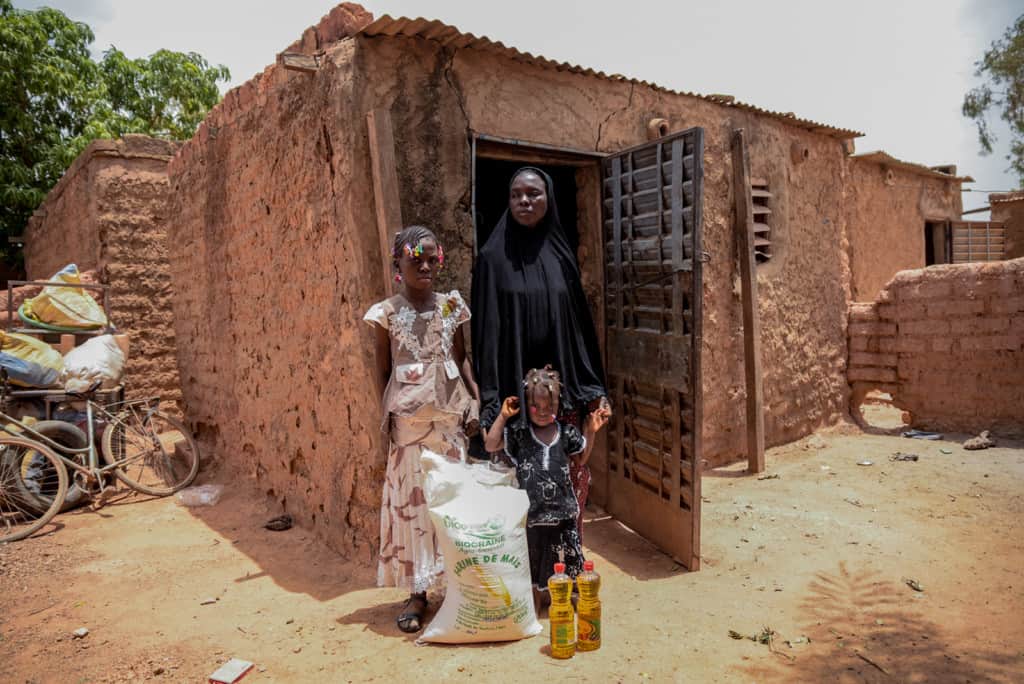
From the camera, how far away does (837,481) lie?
5.46 meters

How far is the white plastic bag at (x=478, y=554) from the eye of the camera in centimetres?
285

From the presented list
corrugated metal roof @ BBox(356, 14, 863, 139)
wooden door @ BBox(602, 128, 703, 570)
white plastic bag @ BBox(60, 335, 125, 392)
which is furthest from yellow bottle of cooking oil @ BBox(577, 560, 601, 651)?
white plastic bag @ BBox(60, 335, 125, 392)

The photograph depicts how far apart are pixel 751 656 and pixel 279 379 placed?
11.1ft

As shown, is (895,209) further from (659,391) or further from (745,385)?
(659,391)

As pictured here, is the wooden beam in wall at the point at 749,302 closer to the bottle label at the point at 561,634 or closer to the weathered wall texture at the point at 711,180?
the weathered wall texture at the point at 711,180

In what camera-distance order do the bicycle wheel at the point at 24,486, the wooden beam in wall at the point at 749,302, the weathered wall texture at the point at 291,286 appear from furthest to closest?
1. the wooden beam in wall at the point at 749,302
2. the bicycle wheel at the point at 24,486
3. the weathered wall texture at the point at 291,286

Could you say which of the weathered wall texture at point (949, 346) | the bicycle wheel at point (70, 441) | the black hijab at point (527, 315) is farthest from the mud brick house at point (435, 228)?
the weathered wall texture at point (949, 346)

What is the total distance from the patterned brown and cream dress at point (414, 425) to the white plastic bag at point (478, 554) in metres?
0.24

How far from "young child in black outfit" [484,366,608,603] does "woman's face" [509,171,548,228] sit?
0.77 metres

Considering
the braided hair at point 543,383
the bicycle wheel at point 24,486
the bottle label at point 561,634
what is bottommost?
the bottle label at point 561,634

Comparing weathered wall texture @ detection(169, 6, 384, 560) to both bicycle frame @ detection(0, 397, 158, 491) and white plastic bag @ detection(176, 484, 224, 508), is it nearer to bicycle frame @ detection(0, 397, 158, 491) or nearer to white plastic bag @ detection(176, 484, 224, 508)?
white plastic bag @ detection(176, 484, 224, 508)

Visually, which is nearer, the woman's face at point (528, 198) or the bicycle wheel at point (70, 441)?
the woman's face at point (528, 198)

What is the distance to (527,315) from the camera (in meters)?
3.34

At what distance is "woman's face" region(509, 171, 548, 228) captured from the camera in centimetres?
335
